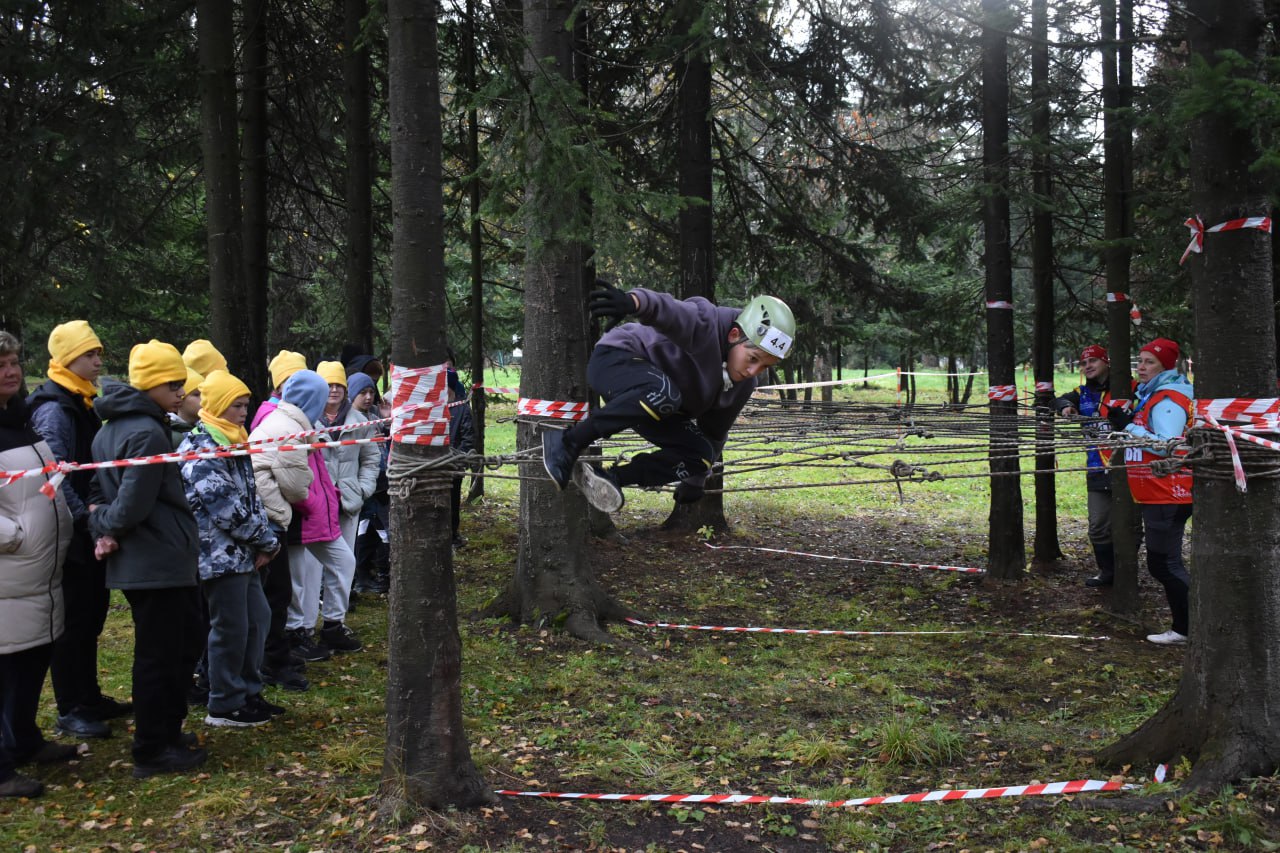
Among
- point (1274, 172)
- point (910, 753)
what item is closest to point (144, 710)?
point (910, 753)

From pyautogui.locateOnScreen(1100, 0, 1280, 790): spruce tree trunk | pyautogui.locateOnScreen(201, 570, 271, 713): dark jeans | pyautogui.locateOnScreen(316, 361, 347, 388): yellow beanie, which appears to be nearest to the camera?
pyautogui.locateOnScreen(1100, 0, 1280, 790): spruce tree trunk

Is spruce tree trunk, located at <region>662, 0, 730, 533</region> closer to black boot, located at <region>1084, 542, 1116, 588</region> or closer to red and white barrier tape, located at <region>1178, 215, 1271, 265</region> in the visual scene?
black boot, located at <region>1084, 542, 1116, 588</region>

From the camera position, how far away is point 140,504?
3.86 m

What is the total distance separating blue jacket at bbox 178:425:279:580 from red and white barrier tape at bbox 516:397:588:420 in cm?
153

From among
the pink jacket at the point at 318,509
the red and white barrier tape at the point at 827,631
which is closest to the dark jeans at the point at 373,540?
the pink jacket at the point at 318,509

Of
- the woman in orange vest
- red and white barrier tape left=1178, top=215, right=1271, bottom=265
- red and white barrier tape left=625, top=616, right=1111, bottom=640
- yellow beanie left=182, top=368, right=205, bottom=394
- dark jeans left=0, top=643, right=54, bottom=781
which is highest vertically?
red and white barrier tape left=1178, top=215, right=1271, bottom=265

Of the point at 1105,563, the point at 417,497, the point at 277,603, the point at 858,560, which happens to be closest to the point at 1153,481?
the point at 1105,563

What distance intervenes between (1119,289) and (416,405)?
5322mm

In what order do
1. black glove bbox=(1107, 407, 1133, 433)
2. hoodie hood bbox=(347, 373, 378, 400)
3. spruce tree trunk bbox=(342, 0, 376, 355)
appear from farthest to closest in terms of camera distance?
spruce tree trunk bbox=(342, 0, 376, 355), hoodie hood bbox=(347, 373, 378, 400), black glove bbox=(1107, 407, 1133, 433)

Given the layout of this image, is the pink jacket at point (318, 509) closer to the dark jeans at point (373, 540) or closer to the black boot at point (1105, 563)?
the dark jeans at point (373, 540)

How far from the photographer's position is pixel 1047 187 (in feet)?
28.8

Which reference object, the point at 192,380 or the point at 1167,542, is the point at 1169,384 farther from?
the point at 192,380

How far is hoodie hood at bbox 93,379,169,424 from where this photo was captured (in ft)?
13.2

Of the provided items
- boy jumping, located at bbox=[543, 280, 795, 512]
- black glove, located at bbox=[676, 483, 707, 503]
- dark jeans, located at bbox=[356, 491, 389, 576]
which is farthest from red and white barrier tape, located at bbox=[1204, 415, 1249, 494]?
dark jeans, located at bbox=[356, 491, 389, 576]
